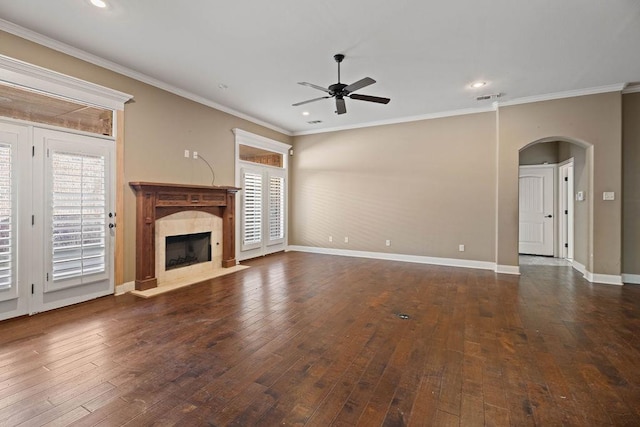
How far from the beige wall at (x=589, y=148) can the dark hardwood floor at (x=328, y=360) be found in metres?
1.01

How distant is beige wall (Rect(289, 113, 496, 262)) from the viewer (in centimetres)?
575

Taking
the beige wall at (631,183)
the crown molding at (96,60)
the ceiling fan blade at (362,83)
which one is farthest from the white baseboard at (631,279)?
the crown molding at (96,60)

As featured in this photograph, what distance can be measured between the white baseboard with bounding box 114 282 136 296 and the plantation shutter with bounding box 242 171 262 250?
236cm

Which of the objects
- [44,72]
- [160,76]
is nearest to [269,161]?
[160,76]

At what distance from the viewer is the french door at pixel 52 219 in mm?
3123

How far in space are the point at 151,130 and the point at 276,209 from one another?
135 inches

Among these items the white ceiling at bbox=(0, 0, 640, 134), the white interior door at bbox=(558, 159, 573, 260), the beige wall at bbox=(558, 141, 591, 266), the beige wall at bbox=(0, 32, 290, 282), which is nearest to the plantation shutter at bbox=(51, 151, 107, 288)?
the beige wall at bbox=(0, 32, 290, 282)

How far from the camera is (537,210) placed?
23.2 feet

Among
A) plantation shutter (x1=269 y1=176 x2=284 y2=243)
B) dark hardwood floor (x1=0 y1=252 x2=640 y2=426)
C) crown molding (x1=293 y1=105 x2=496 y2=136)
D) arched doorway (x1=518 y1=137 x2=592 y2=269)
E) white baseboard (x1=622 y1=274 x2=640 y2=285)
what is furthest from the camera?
plantation shutter (x1=269 y1=176 x2=284 y2=243)

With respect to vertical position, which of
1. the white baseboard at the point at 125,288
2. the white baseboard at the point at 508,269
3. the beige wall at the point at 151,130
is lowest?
the white baseboard at the point at 125,288

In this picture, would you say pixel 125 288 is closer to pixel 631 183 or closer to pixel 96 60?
pixel 96 60

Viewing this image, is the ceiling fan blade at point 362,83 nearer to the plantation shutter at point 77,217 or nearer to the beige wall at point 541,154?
the plantation shutter at point 77,217

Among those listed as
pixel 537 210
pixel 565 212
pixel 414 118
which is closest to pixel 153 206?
pixel 414 118

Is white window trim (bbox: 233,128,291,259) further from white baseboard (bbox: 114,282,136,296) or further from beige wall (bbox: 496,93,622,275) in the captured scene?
beige wall (bbox: 496,93,622,275)
